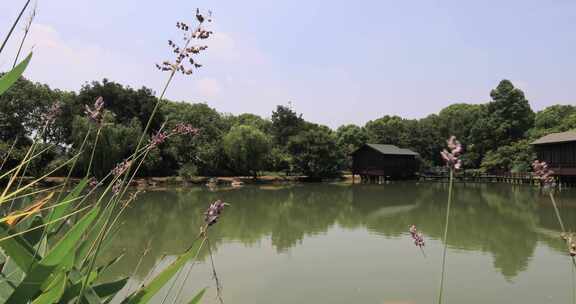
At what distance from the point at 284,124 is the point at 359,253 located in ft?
110

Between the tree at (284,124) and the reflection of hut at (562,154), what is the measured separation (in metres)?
21.1

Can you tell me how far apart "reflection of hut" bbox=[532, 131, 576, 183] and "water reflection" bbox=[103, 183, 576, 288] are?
676 cm

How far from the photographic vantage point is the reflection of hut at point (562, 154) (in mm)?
26125

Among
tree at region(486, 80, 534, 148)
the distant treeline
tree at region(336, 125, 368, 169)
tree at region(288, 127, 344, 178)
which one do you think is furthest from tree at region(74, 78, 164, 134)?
tree at region(486, 80, 534, 148)

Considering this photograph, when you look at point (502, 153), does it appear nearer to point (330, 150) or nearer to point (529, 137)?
point (529, 137)

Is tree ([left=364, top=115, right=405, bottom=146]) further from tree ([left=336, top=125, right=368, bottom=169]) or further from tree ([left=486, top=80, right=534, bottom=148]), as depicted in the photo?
tree ([left=486, top=80, right=534, bottom=148])

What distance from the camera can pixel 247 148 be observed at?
32531mm

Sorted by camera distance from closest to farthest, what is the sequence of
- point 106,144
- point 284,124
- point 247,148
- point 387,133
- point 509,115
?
point 106,144 → point 247,148 → point 509,115 → point 284,124 → point 387,133

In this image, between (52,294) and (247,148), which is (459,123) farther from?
(52,294)

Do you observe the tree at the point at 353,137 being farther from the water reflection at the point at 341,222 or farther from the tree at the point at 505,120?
the water reflection at the point at 341,222

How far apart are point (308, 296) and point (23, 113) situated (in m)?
30.2

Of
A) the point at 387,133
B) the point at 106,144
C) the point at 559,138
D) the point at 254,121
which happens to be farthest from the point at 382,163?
the point at 106,144

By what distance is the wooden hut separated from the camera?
3706cm

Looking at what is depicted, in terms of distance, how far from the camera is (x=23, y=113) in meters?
29.2
